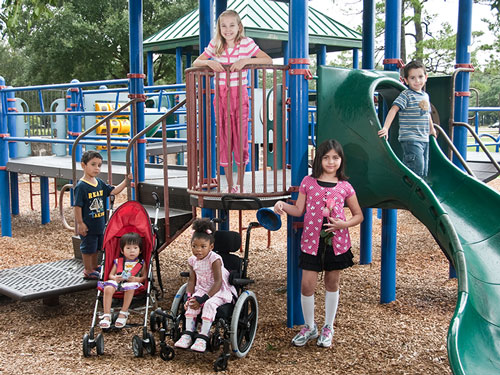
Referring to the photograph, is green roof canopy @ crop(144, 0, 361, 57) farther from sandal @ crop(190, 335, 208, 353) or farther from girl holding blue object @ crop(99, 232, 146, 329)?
sandal @ crop(190, 335, 208, 353)

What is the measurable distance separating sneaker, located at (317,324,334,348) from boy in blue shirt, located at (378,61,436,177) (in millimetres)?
1641

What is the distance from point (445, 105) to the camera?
20.4ft

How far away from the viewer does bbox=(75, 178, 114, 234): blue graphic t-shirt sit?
5.61 metres

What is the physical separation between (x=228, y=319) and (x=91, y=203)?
2091 millimetres

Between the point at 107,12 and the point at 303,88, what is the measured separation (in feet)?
81.5

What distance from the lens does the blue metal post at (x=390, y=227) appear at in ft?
19.1

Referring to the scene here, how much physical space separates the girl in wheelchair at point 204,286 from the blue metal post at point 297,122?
2.38 ft

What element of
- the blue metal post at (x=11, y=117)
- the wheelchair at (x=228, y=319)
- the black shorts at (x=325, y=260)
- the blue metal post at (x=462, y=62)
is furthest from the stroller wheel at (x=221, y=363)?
the blue metal post at (x=11, y=117)

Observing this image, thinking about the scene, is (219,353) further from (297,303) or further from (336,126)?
(336,126)

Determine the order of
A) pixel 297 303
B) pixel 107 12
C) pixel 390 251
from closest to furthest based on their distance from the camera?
pixel 297 303, pixel 390 251, pixel 107 12

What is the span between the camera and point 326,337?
4.68 m

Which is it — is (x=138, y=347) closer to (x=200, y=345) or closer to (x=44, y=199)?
(x=200, y=345)

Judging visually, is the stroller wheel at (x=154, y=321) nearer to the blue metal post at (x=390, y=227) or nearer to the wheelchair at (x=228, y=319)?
the wheelchair at (x=228, y=319)

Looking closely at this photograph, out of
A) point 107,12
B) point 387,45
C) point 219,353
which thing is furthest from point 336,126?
point 107,12
